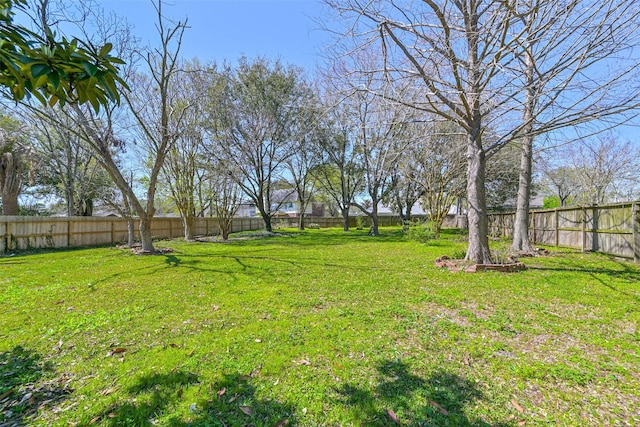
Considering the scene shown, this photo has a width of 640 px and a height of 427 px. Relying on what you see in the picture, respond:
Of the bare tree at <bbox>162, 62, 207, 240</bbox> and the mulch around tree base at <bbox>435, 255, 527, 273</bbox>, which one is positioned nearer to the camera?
the mulch around tree base at <bbox>435, 255, 527, 273</bbox>

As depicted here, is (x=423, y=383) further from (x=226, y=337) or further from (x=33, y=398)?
(x=33, y=398)

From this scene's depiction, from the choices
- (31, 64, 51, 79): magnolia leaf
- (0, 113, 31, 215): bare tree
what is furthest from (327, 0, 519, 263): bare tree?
(0, 113, 31, 215): bare tree

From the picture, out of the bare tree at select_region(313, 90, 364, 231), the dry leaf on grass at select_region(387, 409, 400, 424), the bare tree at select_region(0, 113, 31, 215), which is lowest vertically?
the dry leaf on grass at select_region(387, 409, 400, 424)

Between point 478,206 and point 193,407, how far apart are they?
6402 mm

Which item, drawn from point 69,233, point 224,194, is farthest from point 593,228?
point 69,233

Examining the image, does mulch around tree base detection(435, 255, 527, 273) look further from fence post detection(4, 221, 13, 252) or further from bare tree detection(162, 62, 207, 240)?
fence post detection(4, 221, 13, 252)

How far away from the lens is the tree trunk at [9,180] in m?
12.3

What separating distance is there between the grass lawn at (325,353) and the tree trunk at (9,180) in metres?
10.9

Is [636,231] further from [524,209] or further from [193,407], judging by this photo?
[193,407]

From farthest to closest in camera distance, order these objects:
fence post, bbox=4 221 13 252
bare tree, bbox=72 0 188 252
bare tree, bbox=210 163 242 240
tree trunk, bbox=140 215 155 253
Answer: bare tree, bbox=210 163 242 240 < fence post, bbox=4 221 13 252 < tree trunk, bbox=140 215 155 253 < bare tree, bbox=72 0 188 252

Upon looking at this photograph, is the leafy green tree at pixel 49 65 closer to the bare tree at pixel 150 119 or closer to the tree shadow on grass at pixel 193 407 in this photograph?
the tree shadow on grass at pixel 193 407

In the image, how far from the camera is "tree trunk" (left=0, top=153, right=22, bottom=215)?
12.3 m

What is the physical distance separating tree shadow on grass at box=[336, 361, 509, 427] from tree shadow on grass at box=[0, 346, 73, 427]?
2.15 meters

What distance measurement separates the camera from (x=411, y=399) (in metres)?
2.07
